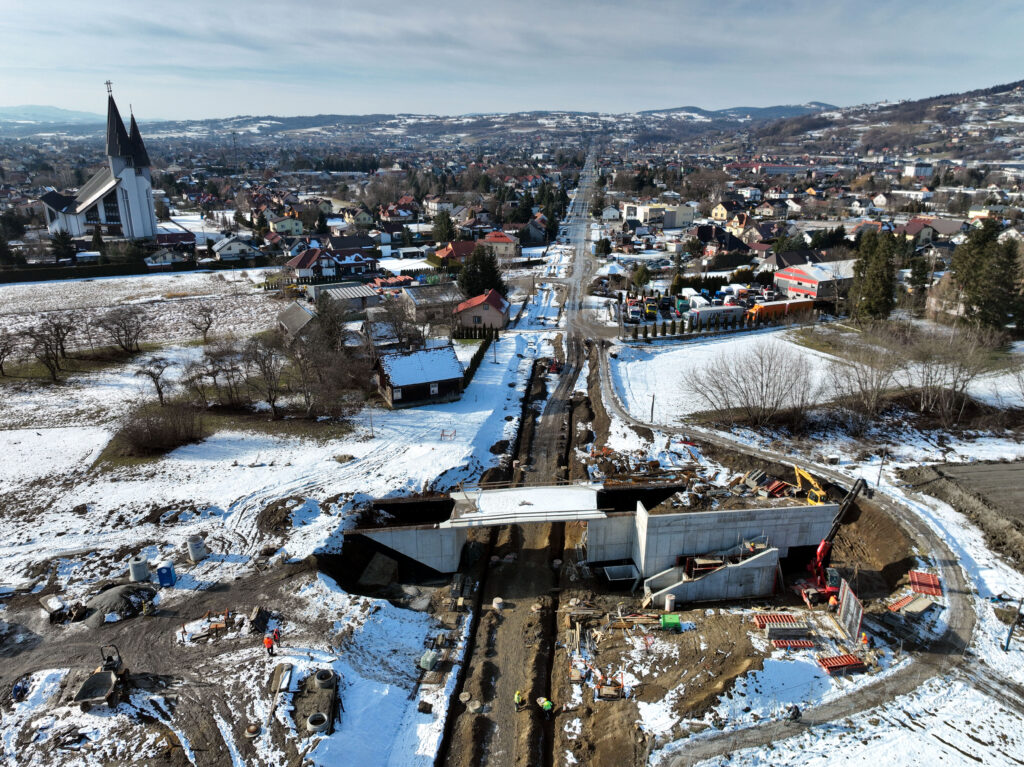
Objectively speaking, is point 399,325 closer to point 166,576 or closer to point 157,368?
point 157,368

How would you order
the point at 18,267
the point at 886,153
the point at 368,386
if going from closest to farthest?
the point at 368,386, the point at 18,267, the point at 886,153

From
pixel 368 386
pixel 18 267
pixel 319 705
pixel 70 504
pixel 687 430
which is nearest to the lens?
pixel 319 705

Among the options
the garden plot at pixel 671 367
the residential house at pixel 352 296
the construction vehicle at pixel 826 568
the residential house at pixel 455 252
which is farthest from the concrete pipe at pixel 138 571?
the residential house at pixel 455 252

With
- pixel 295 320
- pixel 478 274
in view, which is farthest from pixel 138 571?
pixel 478 274

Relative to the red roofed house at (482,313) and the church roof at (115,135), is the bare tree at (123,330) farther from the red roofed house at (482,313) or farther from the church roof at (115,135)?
the church roof at (115,135)

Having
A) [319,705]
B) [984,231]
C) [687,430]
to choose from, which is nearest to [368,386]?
[687,430]

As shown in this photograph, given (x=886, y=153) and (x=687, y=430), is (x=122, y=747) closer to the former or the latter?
(x=687, y=430)
